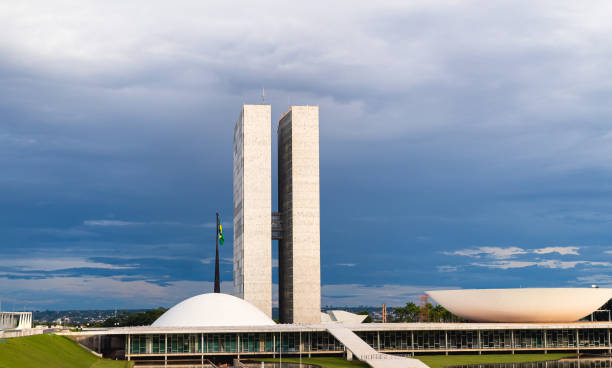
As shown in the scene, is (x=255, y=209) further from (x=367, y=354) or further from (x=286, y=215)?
(x=367, y=354)

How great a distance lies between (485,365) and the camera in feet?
181

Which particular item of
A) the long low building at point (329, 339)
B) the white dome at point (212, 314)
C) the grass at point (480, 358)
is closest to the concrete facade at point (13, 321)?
the long low building at point (329, 339)

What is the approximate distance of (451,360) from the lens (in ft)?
196

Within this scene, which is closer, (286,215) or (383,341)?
(383,341)

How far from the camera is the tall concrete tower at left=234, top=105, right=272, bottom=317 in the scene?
8788 centimetres

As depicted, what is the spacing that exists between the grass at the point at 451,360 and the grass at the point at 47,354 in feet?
49.4

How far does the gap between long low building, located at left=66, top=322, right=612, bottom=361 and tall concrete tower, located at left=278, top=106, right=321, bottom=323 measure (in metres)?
22.4

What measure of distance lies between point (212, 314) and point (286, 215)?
97.0 feet

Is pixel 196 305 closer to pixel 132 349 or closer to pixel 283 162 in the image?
pixel 132 349

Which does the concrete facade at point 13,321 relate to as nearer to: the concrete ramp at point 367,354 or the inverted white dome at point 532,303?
the concrete ramp at point 367,354

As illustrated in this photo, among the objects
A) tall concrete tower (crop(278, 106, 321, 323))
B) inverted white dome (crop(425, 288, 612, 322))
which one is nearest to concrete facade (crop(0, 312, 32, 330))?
tall concrete tower (crop(278, 106, 321, 323))

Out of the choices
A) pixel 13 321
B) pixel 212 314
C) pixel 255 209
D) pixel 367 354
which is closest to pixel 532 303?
pixel 367 354

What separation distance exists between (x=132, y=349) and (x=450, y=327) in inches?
1167

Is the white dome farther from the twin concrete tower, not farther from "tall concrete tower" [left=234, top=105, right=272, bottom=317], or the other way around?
the twin concrete tower
